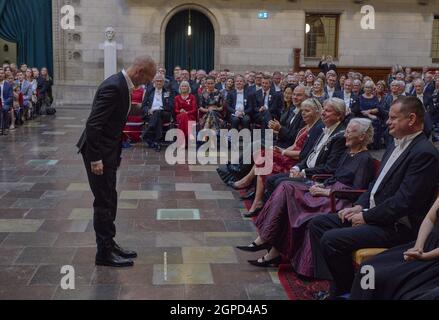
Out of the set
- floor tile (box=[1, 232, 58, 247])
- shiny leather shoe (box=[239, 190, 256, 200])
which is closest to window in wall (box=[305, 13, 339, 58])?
shiny leather shoe (box=[239, 190, 256, 200])

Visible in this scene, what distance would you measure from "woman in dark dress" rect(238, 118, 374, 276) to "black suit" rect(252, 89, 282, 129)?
6422 mm

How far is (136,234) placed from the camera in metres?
5.68

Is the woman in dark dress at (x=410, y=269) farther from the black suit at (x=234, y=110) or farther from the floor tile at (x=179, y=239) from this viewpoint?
the black suit at (x=234, y=110)

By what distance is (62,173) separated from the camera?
8617 mm

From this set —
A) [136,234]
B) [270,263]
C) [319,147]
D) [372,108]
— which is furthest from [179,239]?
[372,108]

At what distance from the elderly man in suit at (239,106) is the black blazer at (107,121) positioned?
266 inches

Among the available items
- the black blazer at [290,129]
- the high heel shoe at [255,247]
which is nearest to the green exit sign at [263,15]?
the black blazer at [290,129]

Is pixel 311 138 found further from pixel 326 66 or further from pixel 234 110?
pixel 326 66

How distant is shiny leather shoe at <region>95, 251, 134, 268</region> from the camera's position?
4754 mm

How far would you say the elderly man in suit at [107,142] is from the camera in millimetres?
4535

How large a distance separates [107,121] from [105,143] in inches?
7.2

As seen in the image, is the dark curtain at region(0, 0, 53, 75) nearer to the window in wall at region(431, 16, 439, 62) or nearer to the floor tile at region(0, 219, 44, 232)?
the window in wall at region(431, 16, 439, 62)

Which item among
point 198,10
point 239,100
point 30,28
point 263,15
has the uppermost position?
point 198,10

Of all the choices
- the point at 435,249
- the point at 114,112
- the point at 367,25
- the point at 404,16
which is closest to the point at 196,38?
the point at 367,25
